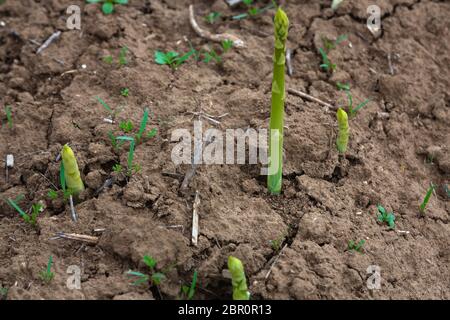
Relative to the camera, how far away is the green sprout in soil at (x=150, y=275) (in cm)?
232

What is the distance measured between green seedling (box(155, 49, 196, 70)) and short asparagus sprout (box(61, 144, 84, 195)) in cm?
91

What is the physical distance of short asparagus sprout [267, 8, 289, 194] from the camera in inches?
84.4

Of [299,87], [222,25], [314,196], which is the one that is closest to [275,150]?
A: [314,196]

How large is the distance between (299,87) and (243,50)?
0.41 m

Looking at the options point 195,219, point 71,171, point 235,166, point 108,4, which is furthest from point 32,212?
point 108,4

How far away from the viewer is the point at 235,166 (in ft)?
8.89

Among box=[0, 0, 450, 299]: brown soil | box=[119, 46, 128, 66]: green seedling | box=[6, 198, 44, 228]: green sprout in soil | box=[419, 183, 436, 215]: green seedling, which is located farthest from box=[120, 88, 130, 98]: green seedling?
box=[419, 183, 436, 215]: green seedling

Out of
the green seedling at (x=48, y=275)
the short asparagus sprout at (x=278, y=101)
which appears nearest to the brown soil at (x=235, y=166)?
the green seedling at (x=48, y=275)

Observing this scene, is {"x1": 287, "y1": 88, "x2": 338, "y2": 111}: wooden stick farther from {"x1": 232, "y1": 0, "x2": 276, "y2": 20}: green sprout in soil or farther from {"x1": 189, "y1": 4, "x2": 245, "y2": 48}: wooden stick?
{"x1": 232, "y1": 0, "x2": 276, "y2": 20}: green sprout in soil

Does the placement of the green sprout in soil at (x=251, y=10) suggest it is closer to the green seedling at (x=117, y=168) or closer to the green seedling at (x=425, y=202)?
the green seedling at (x=117, y=168)

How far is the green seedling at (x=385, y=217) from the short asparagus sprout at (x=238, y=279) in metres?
0.77

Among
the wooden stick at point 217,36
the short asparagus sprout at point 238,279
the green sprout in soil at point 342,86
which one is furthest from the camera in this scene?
the wooden stick at point 217,36

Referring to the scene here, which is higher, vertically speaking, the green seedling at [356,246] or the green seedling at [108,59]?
the green seedling at [108,59]
